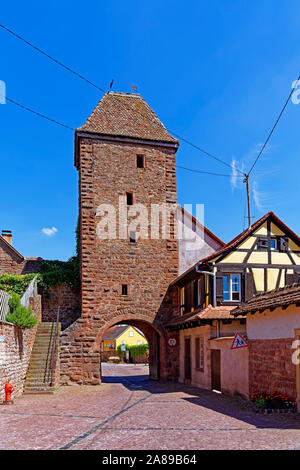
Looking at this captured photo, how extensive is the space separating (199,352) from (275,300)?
8.86 metres

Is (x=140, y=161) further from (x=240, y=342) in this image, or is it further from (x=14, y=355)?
(x=240, y=342)

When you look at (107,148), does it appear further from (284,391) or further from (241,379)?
(284,391)

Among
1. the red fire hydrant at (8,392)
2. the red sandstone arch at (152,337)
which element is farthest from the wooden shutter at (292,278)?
the red fire hydrant at (8,392)

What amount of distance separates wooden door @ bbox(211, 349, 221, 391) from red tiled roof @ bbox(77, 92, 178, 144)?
1170 cm

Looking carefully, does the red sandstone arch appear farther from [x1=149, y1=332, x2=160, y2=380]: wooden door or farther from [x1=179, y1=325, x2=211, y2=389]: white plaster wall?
[x1=179, y1=325, x2=211, y2=389]: white plaster wall

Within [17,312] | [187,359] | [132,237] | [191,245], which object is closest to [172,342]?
[187,359]

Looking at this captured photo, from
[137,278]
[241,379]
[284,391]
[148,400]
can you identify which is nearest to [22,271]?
[137,278]

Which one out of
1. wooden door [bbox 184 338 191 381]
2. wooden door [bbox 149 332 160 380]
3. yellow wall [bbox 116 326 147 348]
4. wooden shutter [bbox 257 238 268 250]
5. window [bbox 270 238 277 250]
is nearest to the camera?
wooden shutter [bbox 257 238 268 250]

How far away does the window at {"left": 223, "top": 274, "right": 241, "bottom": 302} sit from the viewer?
1866 cm

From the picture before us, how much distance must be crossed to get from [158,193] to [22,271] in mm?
8833

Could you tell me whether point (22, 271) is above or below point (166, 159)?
below

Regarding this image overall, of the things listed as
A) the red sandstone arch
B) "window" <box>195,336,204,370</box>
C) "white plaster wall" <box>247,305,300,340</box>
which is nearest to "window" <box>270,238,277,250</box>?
"window" <box>195,336,204,370</box>
